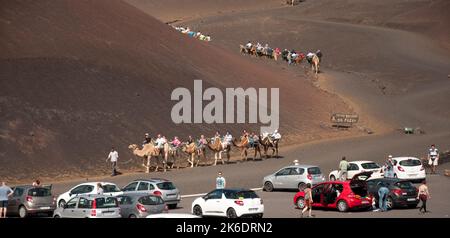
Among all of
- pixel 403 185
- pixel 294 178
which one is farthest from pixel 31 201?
pixel 403 185

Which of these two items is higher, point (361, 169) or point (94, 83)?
point (94, 83)

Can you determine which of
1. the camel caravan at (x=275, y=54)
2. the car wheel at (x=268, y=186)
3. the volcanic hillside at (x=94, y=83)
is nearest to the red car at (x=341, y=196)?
the car wheel at (x=268, y=186)

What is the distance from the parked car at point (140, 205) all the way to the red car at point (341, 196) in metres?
6.10

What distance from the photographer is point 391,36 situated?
9775cm

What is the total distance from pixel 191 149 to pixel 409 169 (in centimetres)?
1352

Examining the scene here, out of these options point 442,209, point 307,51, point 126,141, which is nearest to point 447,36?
point 307,51

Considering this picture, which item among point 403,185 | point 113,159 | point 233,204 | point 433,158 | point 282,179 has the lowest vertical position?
point 233,204

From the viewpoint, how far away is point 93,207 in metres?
27.1

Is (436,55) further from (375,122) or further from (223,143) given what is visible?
(223,143)

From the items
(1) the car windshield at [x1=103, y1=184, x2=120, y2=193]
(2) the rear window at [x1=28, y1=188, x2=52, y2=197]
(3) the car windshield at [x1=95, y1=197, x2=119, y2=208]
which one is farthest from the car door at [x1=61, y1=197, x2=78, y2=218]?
(1) the car windshield at [x1=103, y1=184, x2=120, y2=193]

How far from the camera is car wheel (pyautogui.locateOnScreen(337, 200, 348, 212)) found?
3076 cm

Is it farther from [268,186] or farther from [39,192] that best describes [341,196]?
[39,192]

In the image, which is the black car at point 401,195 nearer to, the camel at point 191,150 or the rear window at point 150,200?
the rear window at point 150,200

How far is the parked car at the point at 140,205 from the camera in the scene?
28328 millimetres
